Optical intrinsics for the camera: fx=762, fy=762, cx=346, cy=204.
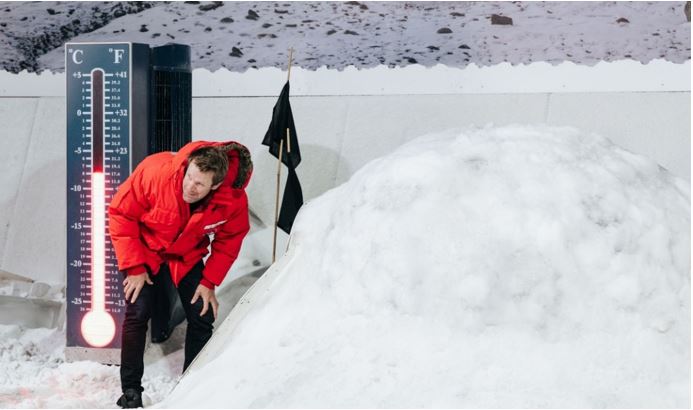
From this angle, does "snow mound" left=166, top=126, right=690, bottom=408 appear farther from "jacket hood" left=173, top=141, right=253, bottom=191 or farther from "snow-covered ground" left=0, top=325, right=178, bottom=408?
"snow-covered ground" left=0, top=325, right=178, bottom=408

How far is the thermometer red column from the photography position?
2.97 metres

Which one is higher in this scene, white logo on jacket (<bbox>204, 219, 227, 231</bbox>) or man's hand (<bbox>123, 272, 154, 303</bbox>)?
white logo on jacket (<bbox>204, 219, 227, 231</bbox>)

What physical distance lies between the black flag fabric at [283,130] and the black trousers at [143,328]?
0.66 meters

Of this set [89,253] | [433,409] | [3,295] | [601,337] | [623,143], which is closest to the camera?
Result: [433,409]

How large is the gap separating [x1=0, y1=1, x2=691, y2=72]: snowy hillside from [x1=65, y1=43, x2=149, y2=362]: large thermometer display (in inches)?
31.6

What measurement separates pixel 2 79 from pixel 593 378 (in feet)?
11.5

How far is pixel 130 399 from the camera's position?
2654 mm

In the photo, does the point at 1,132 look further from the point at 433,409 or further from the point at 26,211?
→ the point at 433,409

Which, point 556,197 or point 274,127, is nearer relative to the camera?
point 556,197

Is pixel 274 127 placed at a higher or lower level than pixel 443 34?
lower

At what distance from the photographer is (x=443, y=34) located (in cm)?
343

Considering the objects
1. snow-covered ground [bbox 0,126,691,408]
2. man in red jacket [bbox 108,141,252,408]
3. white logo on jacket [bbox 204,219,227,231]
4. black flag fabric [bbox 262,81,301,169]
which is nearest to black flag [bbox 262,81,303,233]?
black flag fabric [bbox 262,81,301,169]

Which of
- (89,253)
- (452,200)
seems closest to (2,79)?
(89,253)

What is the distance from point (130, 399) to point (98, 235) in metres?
0.70
